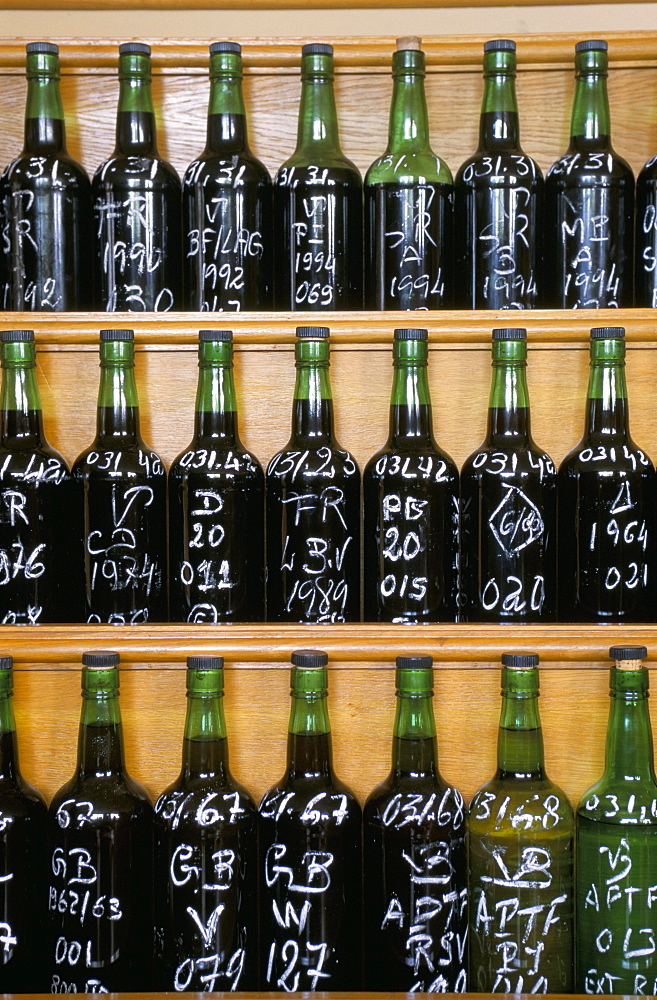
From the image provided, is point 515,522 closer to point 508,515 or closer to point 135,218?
point 508,515

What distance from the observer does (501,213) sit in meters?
1.31

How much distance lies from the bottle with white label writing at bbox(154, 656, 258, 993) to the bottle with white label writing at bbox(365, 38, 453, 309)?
52 centimetres

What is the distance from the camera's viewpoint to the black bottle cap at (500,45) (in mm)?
1284

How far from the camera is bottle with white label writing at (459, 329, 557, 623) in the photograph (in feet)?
4.14

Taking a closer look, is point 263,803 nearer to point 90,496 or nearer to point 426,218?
point 90,496

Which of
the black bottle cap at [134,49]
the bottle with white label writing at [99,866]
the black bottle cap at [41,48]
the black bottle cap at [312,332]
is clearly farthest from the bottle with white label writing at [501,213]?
the bottle with white label writing at [99,866]

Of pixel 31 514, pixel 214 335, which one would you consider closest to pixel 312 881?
pixel 31 514

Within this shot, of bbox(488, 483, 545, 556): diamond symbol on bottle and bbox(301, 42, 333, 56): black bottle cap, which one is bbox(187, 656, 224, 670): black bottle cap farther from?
bbox(301, 42, 333, 56): black bottle cap

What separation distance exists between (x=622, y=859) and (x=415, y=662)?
0.33 m

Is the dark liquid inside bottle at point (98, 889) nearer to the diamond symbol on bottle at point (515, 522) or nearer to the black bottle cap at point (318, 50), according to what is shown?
the diamond symbol on bottle at point (515, 522)

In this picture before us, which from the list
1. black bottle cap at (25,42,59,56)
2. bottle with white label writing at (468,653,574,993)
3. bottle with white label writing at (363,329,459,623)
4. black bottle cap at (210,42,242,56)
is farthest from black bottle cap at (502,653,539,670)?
black bottle cap at (25,42,59,56)

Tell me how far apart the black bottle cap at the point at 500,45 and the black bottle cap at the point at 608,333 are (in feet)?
1.21

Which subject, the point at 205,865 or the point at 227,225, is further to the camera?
the point at 227,225

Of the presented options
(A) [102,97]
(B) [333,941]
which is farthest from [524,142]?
(B) [333,941]
